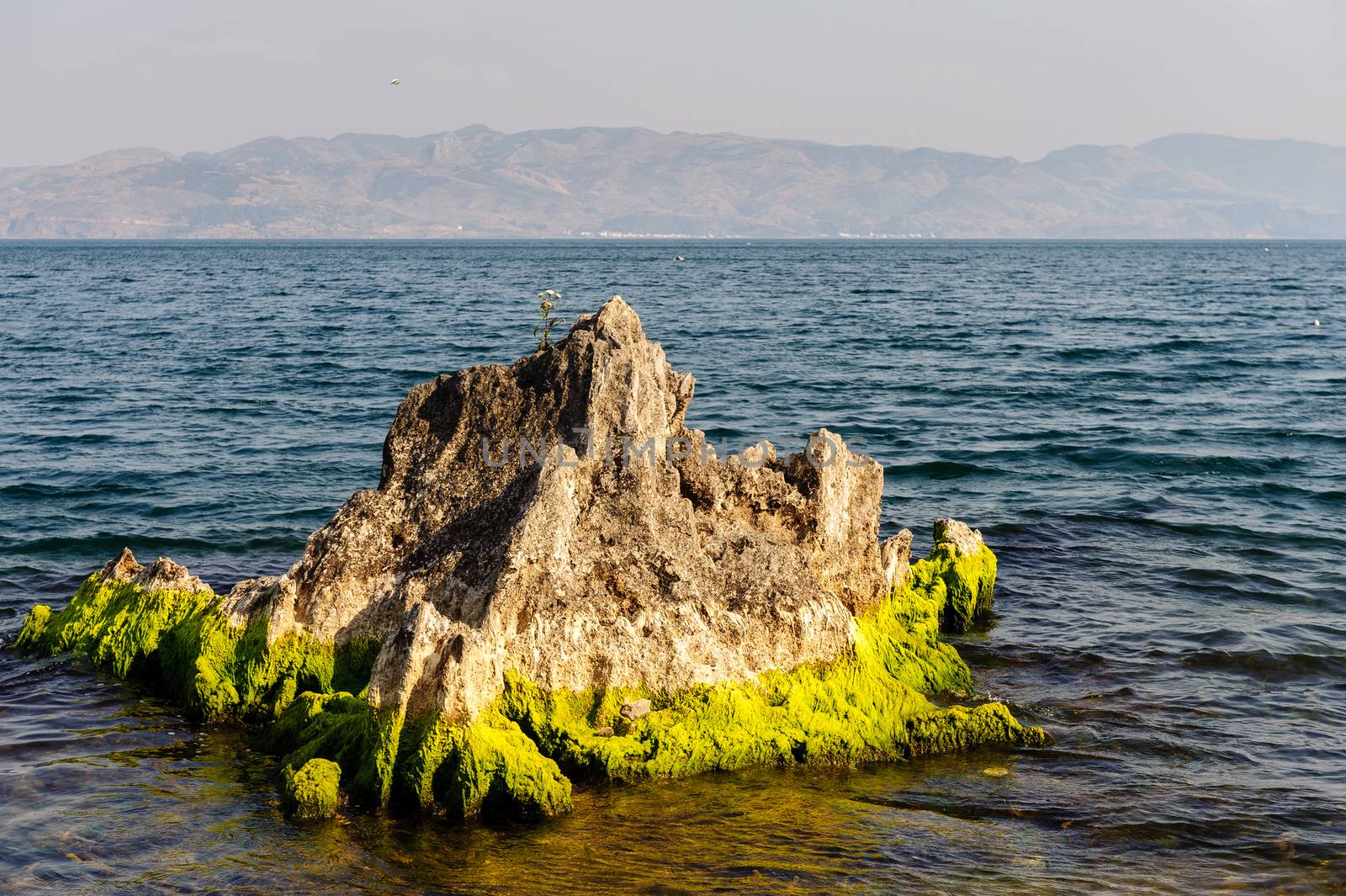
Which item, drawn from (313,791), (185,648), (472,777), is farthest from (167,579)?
(472,777)

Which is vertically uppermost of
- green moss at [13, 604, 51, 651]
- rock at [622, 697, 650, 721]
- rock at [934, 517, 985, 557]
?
rock at [934, 517, 985, 557]

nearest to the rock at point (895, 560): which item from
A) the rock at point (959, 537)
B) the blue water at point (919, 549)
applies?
the blue water at point (919, 549)

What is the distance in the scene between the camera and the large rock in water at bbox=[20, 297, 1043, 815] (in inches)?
386

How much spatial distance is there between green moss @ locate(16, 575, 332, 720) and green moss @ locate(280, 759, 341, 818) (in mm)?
1734

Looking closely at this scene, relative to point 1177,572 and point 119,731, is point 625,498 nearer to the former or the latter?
point 119,731

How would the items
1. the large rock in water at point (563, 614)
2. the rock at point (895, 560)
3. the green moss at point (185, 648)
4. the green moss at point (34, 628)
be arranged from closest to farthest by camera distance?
the large rock in water at point (563, 614)
the green moss at point (185, 648)
the green moss at point (34, 628)
the rock at point (895, 560)

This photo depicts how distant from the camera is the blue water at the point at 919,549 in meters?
9.09

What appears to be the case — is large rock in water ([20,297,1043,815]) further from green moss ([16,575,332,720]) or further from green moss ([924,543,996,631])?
green moss ([924,543,996,631])

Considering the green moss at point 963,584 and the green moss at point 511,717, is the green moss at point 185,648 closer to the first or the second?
the green moss at point 511,717

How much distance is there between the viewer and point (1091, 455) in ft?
86.5

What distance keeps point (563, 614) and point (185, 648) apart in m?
4.47

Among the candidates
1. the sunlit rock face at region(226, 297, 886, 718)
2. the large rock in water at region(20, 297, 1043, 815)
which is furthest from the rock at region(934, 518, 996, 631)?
the sunlit rock face at region(226, 297, 886, 718)

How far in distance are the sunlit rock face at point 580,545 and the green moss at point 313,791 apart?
686mm

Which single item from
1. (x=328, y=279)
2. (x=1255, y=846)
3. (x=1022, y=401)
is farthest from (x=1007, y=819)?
(x=328, y=279)
